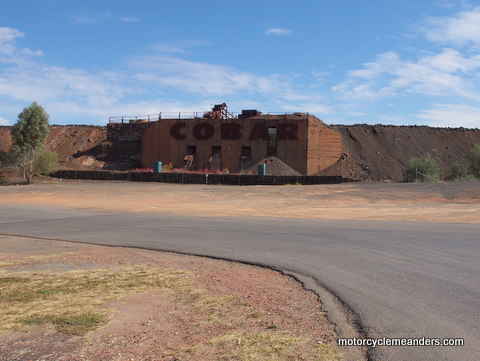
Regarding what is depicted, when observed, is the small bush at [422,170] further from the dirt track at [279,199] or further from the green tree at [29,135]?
the green tree at [29,135]

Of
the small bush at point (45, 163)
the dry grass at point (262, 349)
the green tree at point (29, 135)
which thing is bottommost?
the dry grass at point (262, 349)

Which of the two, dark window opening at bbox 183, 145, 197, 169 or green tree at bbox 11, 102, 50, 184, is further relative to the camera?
dark window opening at bbox 183, 145, 197, 169

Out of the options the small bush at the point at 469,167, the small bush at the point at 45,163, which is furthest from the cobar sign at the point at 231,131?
the small bush at the point at 469,167

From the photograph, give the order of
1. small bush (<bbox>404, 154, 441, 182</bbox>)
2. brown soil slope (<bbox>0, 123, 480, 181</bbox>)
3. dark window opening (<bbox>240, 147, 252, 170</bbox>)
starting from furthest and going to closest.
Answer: brown soil slope (<bbox>0, 123, 480, 181</bbox>)
dark window opening (<bbox>240, 147, 252, 170</bbox>)
small bush (<bbox>404, 154, 441, 182</bbox>)

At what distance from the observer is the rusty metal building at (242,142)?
6122 cm

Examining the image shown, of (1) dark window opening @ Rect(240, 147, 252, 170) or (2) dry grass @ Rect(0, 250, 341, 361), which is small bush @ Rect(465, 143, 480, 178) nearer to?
(1) dark window opening @ Rect(240, 147, 252, 170)

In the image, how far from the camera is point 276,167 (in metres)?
58.9

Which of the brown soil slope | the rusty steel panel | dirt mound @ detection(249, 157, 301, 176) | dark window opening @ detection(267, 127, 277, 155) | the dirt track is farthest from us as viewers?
the brown soil slope

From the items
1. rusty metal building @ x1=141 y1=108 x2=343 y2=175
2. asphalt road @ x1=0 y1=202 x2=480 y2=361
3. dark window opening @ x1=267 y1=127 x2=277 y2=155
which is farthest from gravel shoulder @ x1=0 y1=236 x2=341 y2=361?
dark window opening @ x1=267 y1=127 x2=277 y2=155

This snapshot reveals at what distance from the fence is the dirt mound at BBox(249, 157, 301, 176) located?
32.8 feet

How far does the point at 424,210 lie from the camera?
25.6 meters

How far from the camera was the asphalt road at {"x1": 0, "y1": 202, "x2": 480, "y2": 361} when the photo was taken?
20.7 ft

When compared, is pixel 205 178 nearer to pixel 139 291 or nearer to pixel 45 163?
pixel 45 163

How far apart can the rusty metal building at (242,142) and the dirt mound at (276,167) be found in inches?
42.7
